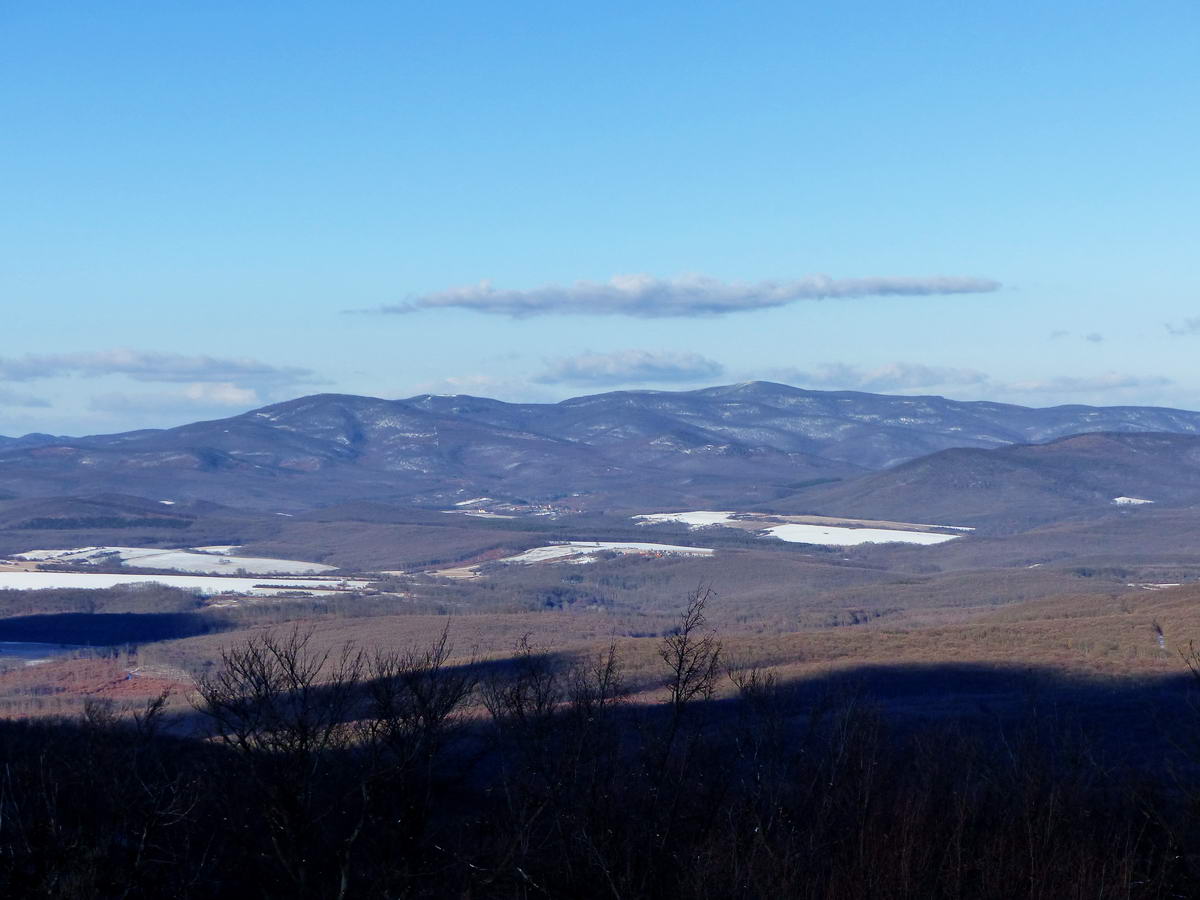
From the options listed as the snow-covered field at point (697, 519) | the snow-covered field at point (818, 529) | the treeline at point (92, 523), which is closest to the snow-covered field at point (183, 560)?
the treeline at point (92, 523)

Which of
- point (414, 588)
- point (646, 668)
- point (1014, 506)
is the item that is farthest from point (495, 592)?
point (1014, 506)

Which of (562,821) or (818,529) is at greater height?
(562,821)

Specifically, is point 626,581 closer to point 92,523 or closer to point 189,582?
point 189,582

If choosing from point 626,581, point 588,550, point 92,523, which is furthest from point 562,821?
point 92,523

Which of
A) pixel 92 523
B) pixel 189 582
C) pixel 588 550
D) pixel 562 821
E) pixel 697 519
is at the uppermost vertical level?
pixel 562 821

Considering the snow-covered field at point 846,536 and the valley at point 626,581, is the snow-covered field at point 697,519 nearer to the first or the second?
the valley at point 626,581

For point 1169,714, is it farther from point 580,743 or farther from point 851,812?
point 580,743

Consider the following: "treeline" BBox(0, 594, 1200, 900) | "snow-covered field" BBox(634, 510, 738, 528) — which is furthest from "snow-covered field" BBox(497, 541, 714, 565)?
"treeline" BBox(0, 594, 1200, 900)
